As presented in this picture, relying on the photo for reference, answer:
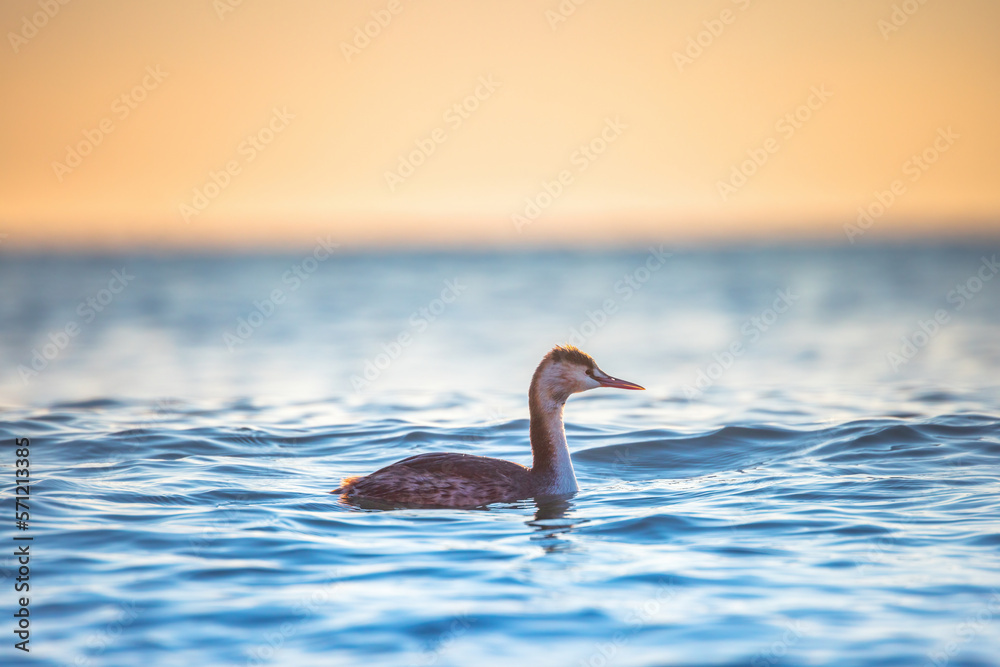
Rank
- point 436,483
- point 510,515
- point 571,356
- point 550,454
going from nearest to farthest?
point 510,515 → point 436,483 → point 550,454 → point 571,356

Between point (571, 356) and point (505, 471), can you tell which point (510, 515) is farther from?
point (571, 356)

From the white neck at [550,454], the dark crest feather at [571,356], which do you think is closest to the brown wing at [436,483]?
the white neck at [550,454]

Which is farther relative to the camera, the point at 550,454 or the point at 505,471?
the point at 550,454

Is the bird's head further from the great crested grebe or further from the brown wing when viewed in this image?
the brown wing

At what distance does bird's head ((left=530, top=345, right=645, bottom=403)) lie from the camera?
10.6 m

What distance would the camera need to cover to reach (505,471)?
10.1m

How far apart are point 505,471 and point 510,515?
0.59 metres

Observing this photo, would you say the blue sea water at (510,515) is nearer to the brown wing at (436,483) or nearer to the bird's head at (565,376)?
the brown wing at (436,483)

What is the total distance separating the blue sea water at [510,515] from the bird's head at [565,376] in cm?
112

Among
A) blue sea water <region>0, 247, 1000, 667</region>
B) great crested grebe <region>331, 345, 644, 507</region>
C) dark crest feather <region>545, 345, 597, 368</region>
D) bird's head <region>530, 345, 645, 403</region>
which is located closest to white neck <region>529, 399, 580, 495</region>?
great crested grebe <region>331, 345, 644, 507</region>

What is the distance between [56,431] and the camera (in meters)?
13.6

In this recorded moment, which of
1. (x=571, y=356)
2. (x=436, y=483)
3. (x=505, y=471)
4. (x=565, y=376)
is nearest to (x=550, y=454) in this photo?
(x=505, y=471)

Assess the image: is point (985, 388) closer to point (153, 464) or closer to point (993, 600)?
Answer: point (993, 600)

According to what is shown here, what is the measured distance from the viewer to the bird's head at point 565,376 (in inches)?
416
